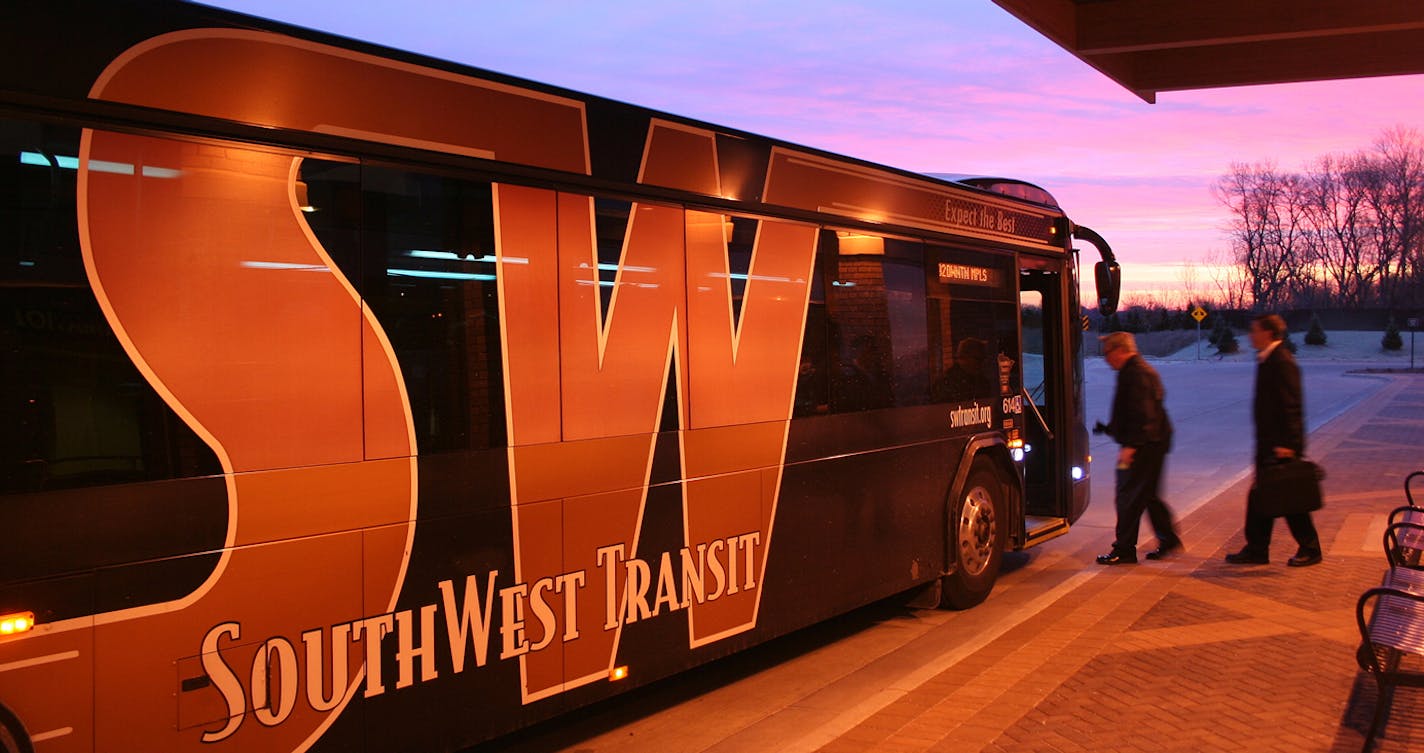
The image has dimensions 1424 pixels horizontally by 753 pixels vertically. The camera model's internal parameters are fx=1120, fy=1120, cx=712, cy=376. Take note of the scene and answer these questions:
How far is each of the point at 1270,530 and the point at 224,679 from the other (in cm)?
822

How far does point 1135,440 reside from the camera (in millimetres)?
9336

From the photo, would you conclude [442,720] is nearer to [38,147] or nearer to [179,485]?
[179,485]

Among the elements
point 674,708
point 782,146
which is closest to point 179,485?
point 674,708

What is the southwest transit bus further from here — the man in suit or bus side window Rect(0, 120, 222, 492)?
the man in suit

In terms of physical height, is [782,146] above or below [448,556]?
above

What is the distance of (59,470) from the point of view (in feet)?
10.5

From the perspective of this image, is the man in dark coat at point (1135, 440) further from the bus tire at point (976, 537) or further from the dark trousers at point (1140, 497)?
the bus tire at point (976, 537)

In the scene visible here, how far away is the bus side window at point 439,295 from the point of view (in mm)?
4102

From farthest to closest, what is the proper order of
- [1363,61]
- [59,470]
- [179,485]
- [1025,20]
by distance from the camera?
[1363,61], [1025,20], [179,485], [59,470]

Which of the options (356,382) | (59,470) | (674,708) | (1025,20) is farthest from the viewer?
(1025,20)

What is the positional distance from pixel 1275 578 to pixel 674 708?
525 centimetres

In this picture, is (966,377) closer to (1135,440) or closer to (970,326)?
(970,326)

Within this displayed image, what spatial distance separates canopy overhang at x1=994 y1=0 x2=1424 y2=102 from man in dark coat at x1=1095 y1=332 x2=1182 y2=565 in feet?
11.5

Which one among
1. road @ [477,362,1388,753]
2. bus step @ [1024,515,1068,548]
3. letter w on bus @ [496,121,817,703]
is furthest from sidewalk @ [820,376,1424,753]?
letter w on bus @ [496,121,817,703]
